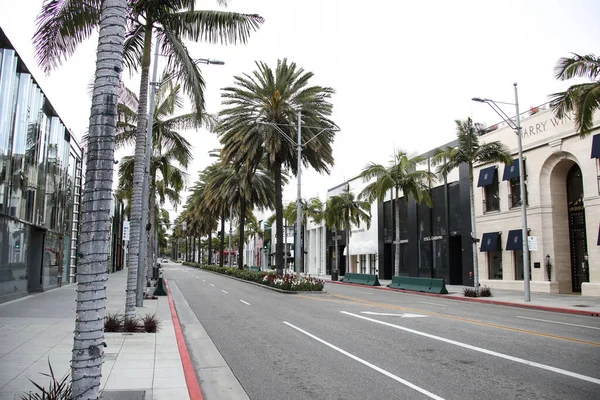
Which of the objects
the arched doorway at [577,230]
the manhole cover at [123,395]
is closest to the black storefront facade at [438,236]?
the arched doorway at [577,230]

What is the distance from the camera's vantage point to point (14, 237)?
716 inches

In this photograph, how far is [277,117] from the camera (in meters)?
29.6

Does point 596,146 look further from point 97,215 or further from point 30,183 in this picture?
point 30,183

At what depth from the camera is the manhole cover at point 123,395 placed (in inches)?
239

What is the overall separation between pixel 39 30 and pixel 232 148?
19902 millimetres

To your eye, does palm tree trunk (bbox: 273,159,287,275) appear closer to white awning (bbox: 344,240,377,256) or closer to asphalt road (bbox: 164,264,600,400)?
asphalt road (bbox: 164,264,600,400)

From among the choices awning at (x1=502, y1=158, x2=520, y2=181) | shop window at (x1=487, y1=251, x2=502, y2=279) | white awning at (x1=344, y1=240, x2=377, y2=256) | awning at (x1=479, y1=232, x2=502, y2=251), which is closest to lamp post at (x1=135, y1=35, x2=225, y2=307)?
awning at (x1=502, y1=158, x2=520, y2=181)

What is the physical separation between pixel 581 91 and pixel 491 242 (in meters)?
16.0

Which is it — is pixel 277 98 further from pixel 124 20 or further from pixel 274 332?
pixel 124 20

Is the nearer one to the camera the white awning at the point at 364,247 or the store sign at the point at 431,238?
the store sign at the point at 431,238

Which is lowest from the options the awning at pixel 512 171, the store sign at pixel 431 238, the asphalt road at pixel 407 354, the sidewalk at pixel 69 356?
the asphalt road at pixel 407 354

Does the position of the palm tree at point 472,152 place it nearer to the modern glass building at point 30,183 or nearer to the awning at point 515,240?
the awning at point 515,240

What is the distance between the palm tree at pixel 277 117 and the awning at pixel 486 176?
1104 centimetres

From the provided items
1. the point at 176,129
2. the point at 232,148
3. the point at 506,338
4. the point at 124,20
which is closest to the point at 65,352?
the point at 124,20
